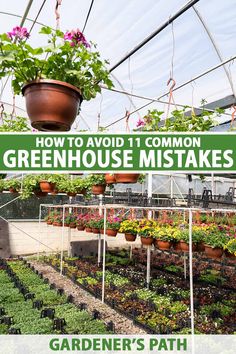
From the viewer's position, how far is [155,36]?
480cm

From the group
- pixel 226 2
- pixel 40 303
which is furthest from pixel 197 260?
pixel 226 2

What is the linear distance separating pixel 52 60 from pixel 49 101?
0.65ft

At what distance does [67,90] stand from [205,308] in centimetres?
490

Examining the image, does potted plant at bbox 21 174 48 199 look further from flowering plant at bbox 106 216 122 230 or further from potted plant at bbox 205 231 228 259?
potted plant at bbox 205 231 228 259

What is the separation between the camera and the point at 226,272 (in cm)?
841

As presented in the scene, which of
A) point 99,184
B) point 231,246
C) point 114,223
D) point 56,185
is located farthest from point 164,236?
point 56,185

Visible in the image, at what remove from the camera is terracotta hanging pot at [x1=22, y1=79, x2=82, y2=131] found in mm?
1471

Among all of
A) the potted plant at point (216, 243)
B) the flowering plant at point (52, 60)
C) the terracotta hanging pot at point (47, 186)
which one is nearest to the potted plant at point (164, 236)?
the potted plant at point (216, 243)

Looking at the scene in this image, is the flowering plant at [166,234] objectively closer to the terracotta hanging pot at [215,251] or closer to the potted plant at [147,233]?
the potted plant at [147,233]

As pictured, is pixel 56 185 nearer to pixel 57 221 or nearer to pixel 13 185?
pixel 13 185

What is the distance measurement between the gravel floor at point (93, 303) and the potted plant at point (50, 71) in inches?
151

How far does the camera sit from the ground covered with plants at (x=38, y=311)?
4.09m

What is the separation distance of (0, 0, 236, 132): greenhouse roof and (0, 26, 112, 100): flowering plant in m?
1.47

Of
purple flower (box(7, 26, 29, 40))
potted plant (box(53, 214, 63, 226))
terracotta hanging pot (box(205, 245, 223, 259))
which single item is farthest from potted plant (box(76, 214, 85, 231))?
purple flower (box(7, 26, 29, 40))
